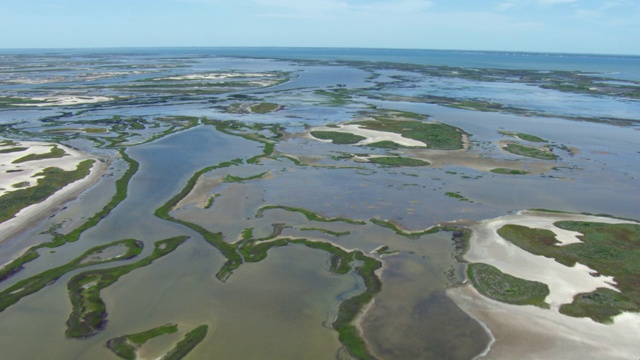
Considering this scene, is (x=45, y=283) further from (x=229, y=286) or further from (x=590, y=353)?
(x=590, y=353)

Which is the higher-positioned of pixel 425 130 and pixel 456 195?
pixel 425 130

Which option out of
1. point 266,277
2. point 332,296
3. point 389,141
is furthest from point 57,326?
point 389,141

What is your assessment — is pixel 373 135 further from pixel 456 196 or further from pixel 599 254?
pixel 599 254

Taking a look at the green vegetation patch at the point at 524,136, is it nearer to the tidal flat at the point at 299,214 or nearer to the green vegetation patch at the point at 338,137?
the tidal flat at the point at 299,214

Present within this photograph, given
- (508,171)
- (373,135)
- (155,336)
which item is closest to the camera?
(155,336)

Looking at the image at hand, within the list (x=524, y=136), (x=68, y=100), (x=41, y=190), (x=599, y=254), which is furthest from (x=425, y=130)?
(x=68, y=100)

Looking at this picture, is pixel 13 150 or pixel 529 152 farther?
pixel 529 152

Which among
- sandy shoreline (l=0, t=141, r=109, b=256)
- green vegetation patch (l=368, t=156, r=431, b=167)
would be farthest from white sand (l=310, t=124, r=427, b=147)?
sandy shoreline (l=0, t=141, r=109, b=256)

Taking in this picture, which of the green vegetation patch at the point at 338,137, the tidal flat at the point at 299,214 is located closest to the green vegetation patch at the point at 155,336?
the tidal flat at the point at 299,214
